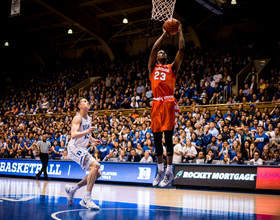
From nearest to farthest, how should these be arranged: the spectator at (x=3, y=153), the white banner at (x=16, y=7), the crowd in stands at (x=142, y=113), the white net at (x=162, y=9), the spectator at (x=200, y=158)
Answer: the white net at (x=162, y=9) → the spectator at (x=200, y=158) → the crowd in stands at (x=142, y=113) → the white banner at (x=16, y=7) → the spectator at (x=3, y=153)

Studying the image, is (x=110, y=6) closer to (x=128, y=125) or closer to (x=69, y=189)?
(x=128, y=125)

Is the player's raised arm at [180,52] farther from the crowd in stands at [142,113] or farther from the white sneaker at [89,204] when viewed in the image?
the crowd in stands at [142,113]

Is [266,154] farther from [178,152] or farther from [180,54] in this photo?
[180,54]

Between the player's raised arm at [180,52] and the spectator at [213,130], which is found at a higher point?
the player's raised arm at [180,52]

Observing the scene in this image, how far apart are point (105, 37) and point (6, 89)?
417 inches

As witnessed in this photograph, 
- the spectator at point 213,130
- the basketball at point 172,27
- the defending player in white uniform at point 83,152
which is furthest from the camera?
the spectator at point 213,130

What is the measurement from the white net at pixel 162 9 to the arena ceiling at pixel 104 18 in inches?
489

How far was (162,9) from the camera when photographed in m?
7.04

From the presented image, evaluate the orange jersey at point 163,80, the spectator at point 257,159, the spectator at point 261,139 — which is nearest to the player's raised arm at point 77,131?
the orange jersey at point 163,80

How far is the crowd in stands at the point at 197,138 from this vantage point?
11.7 m

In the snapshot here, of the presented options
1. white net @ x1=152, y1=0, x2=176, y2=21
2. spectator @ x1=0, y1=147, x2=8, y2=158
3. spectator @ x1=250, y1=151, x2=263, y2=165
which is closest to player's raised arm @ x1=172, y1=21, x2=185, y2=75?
white net @ x1=152, y1=0, x2=176, y2=21

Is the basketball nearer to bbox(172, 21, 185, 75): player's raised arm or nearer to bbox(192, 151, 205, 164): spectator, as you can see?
bbox(172, 21, 185, 75): player's raised arm

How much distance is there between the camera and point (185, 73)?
19281 millimetres

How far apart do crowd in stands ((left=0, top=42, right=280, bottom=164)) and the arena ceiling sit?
2.28 meters
